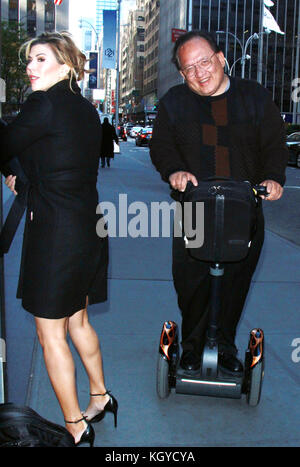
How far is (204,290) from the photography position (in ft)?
10.8

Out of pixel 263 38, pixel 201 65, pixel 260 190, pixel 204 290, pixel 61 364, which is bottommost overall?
pixel 61 364

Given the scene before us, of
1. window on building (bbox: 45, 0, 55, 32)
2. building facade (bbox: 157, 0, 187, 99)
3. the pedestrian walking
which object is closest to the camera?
the pedestrian walking

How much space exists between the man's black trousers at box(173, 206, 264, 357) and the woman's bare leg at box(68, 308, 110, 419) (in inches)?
22.7

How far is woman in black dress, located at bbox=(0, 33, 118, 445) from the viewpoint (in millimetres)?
2490

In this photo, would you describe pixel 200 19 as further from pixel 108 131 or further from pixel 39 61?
pixel 39 61

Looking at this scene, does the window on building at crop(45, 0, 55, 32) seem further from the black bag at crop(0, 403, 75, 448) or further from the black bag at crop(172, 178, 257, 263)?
the black bag at crop(0, 403, 75, 448)

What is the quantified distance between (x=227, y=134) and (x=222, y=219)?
24.0 inches

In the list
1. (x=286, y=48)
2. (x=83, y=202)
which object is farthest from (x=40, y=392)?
(x=286, y=48)

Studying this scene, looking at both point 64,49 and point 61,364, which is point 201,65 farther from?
point 61,364

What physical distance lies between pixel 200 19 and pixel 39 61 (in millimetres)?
84311

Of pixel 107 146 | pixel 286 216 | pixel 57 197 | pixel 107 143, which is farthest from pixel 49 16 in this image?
pixel 57 197

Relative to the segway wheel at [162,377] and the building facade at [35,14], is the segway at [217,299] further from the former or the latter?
the building facade at [35,14]

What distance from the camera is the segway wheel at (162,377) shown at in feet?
10.5

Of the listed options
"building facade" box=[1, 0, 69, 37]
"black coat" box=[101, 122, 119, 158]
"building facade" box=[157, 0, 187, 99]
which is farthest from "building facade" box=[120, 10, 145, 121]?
"black coat" box=[101, 122, 119, 158]
